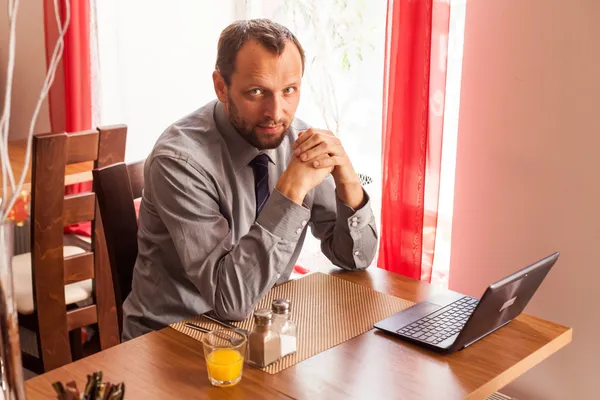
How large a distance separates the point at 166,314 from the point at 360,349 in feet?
1.65

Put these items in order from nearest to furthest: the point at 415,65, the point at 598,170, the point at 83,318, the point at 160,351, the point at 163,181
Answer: the point at 160,351 < the point at 163,181 < the point at 598,170 < the point at 415,65 < the point at 83,318

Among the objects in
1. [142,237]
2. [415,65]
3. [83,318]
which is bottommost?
[83,318]

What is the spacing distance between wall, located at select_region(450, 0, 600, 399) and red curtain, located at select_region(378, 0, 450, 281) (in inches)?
3.9

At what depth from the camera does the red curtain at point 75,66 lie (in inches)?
141

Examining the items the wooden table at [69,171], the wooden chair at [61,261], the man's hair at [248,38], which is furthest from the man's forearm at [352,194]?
the wooden table at [69,171]

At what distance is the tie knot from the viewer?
177 centimetres

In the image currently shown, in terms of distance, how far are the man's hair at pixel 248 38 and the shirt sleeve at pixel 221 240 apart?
0.89 ft

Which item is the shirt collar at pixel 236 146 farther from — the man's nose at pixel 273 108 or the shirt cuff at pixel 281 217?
the shirt cuff at pixel 281 217

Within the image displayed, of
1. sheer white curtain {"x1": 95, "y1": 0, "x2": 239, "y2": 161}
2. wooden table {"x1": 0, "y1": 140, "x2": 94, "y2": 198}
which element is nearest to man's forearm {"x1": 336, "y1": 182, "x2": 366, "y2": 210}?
wooden table {"x1": 0, "y1": 140, "x2": 94, "y2": 198}

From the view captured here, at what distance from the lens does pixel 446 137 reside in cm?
237

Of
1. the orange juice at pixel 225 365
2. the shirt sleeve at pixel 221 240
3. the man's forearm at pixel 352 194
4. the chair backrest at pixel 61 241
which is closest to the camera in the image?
the orange juice at pixel 225 365

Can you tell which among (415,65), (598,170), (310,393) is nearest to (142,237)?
(310,393)

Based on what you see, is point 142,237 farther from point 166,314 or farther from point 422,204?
point 422,204

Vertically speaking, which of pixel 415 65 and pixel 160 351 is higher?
pixel 415 65
